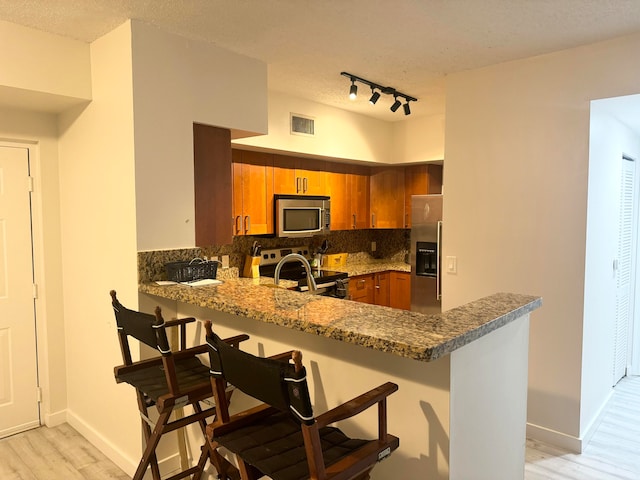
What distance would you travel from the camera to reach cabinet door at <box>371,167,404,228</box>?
539cm

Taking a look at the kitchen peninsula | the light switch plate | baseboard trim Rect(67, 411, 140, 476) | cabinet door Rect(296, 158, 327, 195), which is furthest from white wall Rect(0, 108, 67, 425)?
the light switch plate

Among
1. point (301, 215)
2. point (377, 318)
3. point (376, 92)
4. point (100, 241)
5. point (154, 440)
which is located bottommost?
point (154, 440)

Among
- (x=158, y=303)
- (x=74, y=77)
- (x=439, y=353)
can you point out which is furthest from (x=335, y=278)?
(x=439, y=353)

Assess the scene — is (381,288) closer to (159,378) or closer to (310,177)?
(310,177)

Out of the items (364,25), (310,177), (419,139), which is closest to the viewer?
(364,25)

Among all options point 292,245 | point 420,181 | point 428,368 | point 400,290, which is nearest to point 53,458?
point 428,368

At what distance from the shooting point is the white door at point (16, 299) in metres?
3.06

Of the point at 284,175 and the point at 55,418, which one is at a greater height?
the point at 284,175

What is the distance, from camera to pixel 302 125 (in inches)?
166

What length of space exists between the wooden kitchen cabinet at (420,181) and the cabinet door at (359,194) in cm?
47

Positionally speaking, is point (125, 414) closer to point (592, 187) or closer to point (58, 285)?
point (58, 285)

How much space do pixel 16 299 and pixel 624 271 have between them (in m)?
4.71

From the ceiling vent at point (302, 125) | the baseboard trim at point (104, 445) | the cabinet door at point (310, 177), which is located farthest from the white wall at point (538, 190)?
the baseboard trim at point (104, 445)

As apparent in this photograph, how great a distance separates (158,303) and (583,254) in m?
2.61
